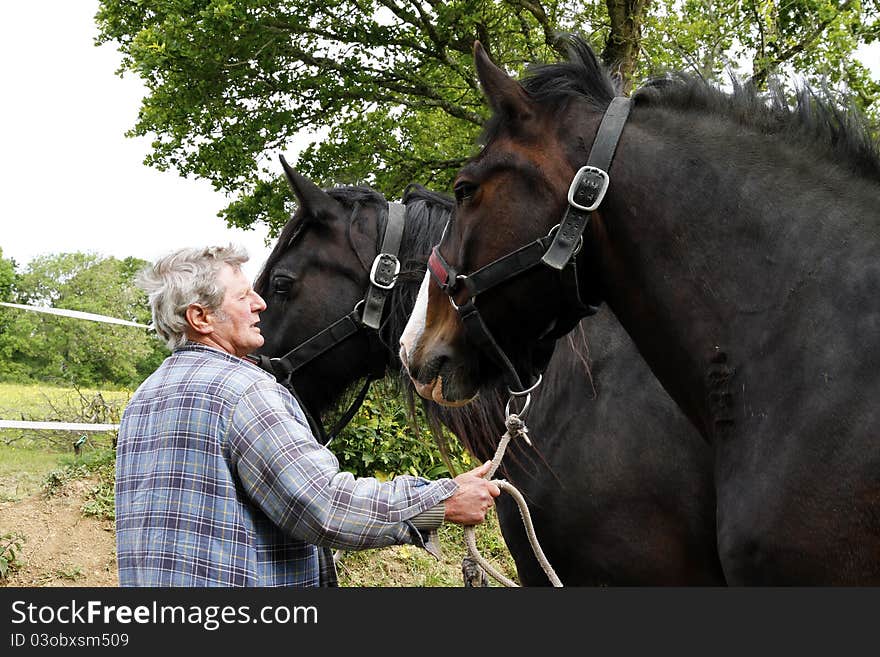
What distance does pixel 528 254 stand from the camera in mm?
2311

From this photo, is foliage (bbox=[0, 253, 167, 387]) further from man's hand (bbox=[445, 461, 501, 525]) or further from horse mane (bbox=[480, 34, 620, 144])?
man's hand (bbox=[445, 461, 501, 525])

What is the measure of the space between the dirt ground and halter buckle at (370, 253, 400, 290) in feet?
12.8

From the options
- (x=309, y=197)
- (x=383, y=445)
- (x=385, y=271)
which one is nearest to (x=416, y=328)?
(x=385, y=271)

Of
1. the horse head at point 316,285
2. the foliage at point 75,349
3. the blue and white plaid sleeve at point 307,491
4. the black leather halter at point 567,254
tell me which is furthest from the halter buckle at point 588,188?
the foliage at point 75,349

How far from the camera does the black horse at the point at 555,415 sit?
281 centimetres

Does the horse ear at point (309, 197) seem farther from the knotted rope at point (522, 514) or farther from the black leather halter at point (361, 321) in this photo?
the knotted rope at point (522, 514)

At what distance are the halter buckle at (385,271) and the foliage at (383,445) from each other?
3.12 meters

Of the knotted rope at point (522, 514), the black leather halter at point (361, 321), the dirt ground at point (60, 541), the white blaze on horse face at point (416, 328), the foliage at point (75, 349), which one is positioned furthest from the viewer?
the foliage at point (75, 349)

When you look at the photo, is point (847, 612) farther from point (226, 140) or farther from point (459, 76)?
point (459, 76)

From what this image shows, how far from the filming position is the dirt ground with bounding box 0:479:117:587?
6125 millimetres

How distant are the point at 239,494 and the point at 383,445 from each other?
193 inches

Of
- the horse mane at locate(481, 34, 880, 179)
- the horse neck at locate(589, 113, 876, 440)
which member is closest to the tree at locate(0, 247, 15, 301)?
the horse mane at locate(481, 34, 880, 179)

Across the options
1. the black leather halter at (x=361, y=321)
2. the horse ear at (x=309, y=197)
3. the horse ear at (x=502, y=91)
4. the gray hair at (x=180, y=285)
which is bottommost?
the gray hair at (x=180, y=285)

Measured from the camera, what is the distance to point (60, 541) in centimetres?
646
